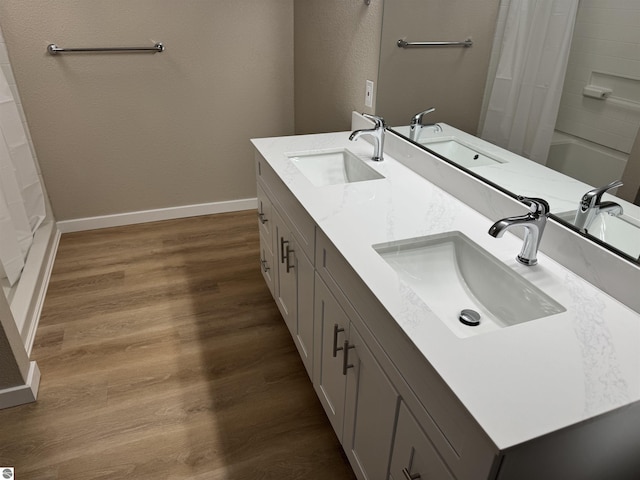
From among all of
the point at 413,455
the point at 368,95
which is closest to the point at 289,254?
the point at 368,95

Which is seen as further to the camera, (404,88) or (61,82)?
(61,82)

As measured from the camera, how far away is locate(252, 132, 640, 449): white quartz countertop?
82 cm

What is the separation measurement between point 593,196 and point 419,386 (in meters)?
0.68

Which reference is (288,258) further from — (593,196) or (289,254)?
(593,196)

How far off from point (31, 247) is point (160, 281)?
790 mm

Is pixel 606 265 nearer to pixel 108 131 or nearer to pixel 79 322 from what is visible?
pixel 79 322

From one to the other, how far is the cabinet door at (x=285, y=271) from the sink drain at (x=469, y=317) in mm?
786

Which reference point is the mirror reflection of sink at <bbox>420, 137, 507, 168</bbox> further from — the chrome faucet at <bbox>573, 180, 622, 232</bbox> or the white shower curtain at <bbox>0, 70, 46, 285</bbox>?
the white shower curtain at <bbox>0, 70, 46, 285</bbox>

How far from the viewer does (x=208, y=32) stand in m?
2.96

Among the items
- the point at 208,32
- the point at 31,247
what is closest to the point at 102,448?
the point at 31,247

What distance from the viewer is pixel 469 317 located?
121 centimetres

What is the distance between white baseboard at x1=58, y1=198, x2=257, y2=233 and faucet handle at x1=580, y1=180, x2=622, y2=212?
263 cm

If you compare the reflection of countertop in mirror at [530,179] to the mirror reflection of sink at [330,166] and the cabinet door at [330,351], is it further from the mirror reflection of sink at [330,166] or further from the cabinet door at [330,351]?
the cabinet door at [330,351]

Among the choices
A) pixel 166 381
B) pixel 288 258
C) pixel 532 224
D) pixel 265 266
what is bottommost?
pixel 166 381
